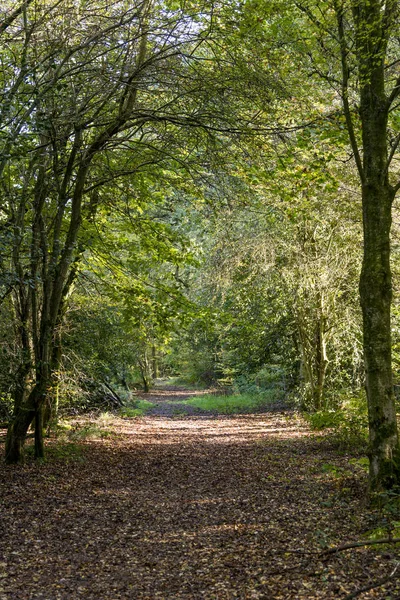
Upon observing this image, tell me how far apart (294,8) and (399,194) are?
5060mm

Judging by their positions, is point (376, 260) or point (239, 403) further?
point (239, 403)

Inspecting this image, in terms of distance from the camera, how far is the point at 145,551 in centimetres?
536

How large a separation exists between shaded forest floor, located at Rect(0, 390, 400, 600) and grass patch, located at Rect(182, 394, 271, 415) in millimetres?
10440

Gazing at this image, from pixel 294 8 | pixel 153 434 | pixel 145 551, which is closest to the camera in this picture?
pixel 145 551

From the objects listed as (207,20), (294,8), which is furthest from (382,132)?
(207,20)

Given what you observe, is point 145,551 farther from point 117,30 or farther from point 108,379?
point 108,379

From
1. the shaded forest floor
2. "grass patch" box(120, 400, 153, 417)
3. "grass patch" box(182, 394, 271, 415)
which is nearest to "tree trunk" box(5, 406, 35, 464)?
the shaded forest floor

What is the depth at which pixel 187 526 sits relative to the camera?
6.09 meters

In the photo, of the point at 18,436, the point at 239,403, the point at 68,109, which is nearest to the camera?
the point at 68,109

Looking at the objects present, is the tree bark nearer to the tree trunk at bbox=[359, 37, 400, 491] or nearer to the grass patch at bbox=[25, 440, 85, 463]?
the tree trunk at bbox=[359, 37, 400, 491]

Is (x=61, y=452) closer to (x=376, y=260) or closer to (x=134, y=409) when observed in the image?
(x=376, y=260)

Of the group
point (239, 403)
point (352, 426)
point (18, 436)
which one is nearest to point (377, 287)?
point (352, 426)

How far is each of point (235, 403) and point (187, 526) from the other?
1742 centimetres

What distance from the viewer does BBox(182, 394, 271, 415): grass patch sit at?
2170 cm
